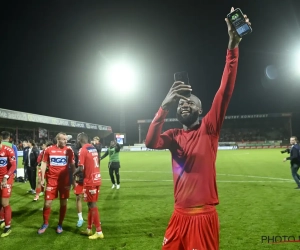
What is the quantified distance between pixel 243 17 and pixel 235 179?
41.6 feet

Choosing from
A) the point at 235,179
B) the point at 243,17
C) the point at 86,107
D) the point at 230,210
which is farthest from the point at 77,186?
the point at 86,107

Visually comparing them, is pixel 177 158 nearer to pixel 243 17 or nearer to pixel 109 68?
pixel 243 17

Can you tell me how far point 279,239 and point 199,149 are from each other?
174 inches

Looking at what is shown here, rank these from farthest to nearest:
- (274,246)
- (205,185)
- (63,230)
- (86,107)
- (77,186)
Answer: (86,107), (77,186), (63,230), (274,246), (205,185)

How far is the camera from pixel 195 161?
255 centimetres

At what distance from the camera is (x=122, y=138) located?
45438 millimetres

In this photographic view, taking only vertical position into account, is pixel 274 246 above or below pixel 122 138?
below

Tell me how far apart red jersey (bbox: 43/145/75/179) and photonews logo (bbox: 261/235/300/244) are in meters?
4.77

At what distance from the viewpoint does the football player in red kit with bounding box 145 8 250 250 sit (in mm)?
2437

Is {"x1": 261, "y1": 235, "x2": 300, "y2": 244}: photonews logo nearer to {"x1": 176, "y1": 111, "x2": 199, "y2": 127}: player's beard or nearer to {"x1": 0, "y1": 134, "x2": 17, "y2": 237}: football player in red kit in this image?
{"x1": 176, "y1": 111, "x2": 199, "y2": 127}: player's beard

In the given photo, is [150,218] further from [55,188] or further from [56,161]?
[56,161]

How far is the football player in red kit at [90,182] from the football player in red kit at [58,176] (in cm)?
69

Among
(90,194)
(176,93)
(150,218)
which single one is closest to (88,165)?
(90,194)

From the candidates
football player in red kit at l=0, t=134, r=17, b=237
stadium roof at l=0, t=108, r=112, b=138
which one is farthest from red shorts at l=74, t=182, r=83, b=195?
stadium roof at l=0, t=108, r=112, b=138
